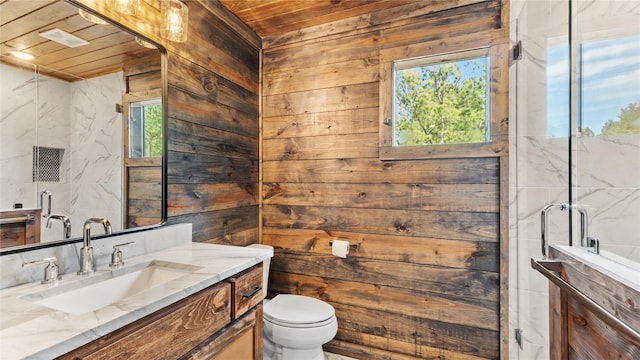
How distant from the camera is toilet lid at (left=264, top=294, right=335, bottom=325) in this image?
1.64m

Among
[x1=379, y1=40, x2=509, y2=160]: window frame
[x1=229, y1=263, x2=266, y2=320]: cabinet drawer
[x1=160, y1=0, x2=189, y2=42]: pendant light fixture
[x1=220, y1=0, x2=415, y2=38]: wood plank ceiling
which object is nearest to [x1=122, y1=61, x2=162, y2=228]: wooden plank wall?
[x1=160, y1=0, x2=189, y2=42]: pendant light fixture

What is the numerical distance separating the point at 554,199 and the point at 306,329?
4.70 ft

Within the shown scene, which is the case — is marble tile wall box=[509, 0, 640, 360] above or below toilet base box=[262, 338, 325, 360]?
above

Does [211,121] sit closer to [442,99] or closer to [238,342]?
[238,342]

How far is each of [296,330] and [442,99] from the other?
1676mm

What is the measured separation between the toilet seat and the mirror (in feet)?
2.67

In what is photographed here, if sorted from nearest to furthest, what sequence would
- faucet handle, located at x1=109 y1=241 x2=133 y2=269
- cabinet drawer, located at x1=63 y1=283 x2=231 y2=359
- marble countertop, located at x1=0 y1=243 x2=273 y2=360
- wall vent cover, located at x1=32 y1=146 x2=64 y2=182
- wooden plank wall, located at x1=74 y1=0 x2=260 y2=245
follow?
marble countertop, located at x1=0 y1=243 x2=273 y2=360, cabinet drawer, located at x1=63 y1=283 x2=231 y2=359, wall vent cover, located at x1=32 y1=146 x2=64 y2=182, faucet handle, located at x1=109 y1=241 x2=133 y2=269, wooden plank wall, located at x1=74 y1=0 x2=260 y2=245

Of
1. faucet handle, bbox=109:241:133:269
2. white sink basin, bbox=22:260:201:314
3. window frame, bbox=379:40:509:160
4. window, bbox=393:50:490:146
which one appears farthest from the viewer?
window, bbox=393:50:490:146

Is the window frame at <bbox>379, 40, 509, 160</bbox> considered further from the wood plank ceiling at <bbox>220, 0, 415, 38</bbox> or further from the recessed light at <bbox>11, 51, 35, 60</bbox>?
the recessed light at <bbox>11, 51, 35, 60</bbox>

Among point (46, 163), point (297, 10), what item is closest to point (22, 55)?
point (46, 163)

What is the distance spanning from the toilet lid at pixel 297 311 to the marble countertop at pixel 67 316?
63 cm

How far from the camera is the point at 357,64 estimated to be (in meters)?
2.07

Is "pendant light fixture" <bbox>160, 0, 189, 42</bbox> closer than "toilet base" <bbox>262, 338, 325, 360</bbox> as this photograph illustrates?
Yes

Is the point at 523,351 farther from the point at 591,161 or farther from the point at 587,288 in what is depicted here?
the point at 591,161
